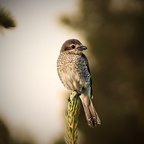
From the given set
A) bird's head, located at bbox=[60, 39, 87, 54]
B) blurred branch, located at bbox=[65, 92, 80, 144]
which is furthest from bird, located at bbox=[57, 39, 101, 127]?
blurred branch, located at bbox=[65, 92, 80, 144]

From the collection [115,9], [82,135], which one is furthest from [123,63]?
[82,135]

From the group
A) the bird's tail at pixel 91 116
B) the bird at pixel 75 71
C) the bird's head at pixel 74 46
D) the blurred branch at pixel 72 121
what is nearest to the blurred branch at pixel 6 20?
the blurred branch at pixel 72 121

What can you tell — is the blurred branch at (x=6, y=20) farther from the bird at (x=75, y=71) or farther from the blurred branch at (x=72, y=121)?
the bird at (x=75, y=71)

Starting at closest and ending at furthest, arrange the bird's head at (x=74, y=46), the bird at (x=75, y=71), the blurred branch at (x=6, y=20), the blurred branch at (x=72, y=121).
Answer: the blurred branch at (x=72, y=121) < the blurred branch at (x=6, y=20) < the bird at (x=75, y=71) < the bird's head at (x=74, y=46)

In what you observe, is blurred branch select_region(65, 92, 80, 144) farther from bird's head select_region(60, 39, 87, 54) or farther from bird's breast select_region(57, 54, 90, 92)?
bird's head select_region(60, 39, 87, 54)

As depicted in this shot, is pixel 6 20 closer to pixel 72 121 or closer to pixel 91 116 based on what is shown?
pixel 72 121

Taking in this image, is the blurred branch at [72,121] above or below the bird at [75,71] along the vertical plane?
below

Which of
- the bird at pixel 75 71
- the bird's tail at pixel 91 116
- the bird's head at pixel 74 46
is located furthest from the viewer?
the bird's head at pixel 74 46

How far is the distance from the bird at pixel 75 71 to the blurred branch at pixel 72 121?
6.36 feet

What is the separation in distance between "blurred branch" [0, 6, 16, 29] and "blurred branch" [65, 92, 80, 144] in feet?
2.36

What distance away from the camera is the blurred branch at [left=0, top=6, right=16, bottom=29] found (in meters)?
2.64

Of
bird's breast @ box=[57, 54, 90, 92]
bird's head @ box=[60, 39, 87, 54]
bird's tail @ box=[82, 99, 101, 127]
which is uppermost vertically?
bird's head @ box=[60, 39, 87, 54]

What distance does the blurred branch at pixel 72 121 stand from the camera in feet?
7.36

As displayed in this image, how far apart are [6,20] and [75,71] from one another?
2.10 meters
